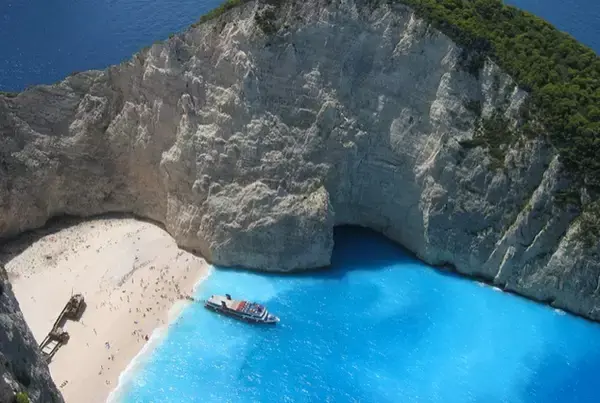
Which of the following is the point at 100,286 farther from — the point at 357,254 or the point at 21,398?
the point at 21,398

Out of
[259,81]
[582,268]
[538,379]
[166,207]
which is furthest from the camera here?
[166,207]

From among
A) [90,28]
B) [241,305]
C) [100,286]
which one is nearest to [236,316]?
[241,305]

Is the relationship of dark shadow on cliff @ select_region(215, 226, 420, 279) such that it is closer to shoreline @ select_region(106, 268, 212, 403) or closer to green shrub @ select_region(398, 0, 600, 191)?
shoreline @ select_region(106, 268, 212, 403)

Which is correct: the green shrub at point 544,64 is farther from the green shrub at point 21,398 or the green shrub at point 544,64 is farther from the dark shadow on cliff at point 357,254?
the green shrub at point 21,398

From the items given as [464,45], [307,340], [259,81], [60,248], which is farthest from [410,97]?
[60,248]

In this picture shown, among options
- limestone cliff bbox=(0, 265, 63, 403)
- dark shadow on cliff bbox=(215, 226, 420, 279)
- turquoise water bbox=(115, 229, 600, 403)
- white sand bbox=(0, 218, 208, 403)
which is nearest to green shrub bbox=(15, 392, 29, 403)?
limestone cliff bbox=(0, 265, 63, 403)

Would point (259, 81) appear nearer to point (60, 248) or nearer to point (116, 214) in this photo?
point (116, 214)

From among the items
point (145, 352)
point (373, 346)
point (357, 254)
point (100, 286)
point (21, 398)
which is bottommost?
point (145, 352)
